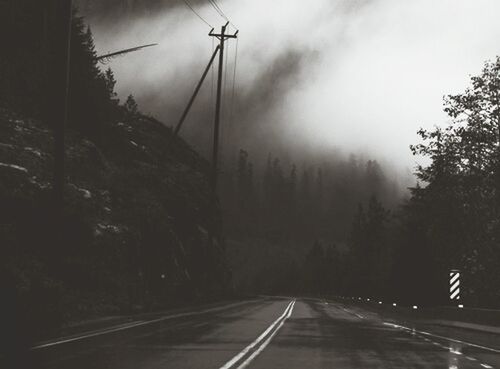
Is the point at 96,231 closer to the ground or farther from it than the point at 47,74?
closer to the ground

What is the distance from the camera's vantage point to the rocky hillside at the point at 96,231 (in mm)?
26672

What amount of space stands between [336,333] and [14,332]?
11.8 metres

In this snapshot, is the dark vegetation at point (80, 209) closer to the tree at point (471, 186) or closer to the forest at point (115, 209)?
the forest at point (115, 209)

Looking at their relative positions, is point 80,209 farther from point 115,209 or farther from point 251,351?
point 251,351

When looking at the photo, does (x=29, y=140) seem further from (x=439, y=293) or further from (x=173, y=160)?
(x=439, y=293)

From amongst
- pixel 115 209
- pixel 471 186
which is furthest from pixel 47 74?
pixel 471 186

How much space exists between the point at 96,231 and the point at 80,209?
1508 mm

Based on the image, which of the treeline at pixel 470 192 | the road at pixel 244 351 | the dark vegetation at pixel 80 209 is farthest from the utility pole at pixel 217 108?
the road at pixel 244 351

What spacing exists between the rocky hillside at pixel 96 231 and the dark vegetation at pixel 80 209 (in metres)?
0.08

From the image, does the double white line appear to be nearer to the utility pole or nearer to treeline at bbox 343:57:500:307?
treeline at bbox 343:57:500:307

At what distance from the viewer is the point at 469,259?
48.8m

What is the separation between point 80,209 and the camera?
40781mm

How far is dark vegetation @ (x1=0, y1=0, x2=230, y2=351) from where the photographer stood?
24.0 metres

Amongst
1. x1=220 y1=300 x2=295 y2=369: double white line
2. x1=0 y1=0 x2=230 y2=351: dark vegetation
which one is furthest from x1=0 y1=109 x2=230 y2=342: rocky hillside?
x1=220 y1=300 x2=295 y2=369: double white line
